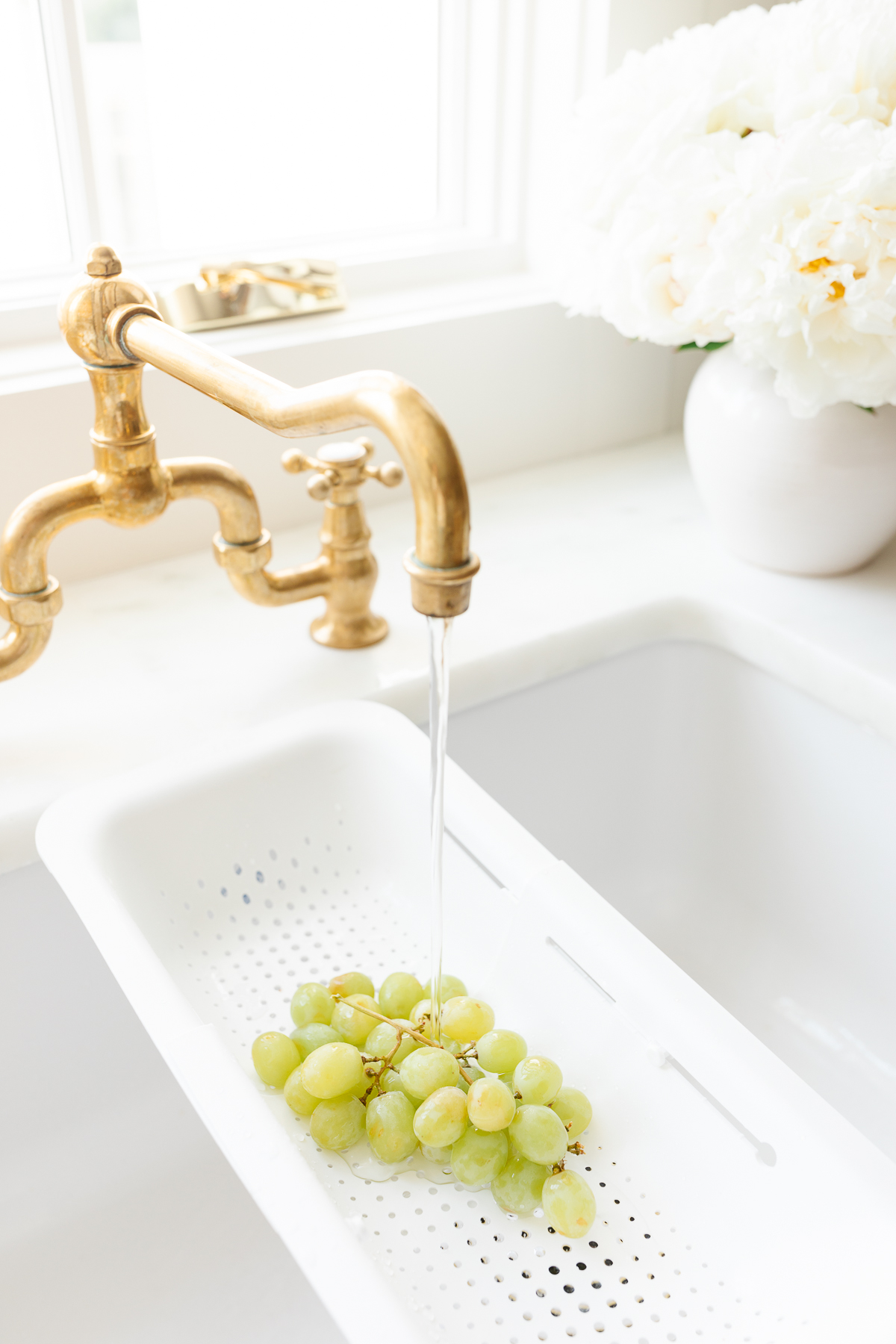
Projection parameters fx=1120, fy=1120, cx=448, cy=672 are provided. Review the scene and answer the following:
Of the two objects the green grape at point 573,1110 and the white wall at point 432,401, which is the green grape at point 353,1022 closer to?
the green grape at point 573,1110

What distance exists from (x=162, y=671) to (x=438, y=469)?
0.51m

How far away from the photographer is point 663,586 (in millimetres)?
1019

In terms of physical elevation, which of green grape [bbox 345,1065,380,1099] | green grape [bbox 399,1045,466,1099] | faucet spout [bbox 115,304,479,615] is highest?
faucet spout [bbox 115,304,479,615]

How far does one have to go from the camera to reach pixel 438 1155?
61cm

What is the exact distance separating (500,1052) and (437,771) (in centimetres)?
16

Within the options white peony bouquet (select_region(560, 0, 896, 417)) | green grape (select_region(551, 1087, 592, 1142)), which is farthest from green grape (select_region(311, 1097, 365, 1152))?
white peony bouquet (select_region(560, 0, 896, 417))

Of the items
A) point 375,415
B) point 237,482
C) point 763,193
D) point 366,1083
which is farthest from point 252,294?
point 366,1083

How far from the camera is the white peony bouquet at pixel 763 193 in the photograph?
29.7 inches

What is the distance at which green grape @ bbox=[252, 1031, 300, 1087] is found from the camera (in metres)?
0.62

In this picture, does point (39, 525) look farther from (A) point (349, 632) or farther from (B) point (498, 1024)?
(B) point (498, 1024)

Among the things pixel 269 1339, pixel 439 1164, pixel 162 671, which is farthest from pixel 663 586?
pixel 269 1339

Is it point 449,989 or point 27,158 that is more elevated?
point 27,158

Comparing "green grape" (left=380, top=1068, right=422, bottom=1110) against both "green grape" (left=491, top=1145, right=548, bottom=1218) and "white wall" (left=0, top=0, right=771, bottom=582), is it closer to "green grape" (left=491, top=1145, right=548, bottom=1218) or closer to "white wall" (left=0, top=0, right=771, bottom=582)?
"green grape" (left=491, top=1145, right=548, bottom=1218)

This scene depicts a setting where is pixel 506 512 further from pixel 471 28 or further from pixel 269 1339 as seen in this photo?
pixel 269 1339
